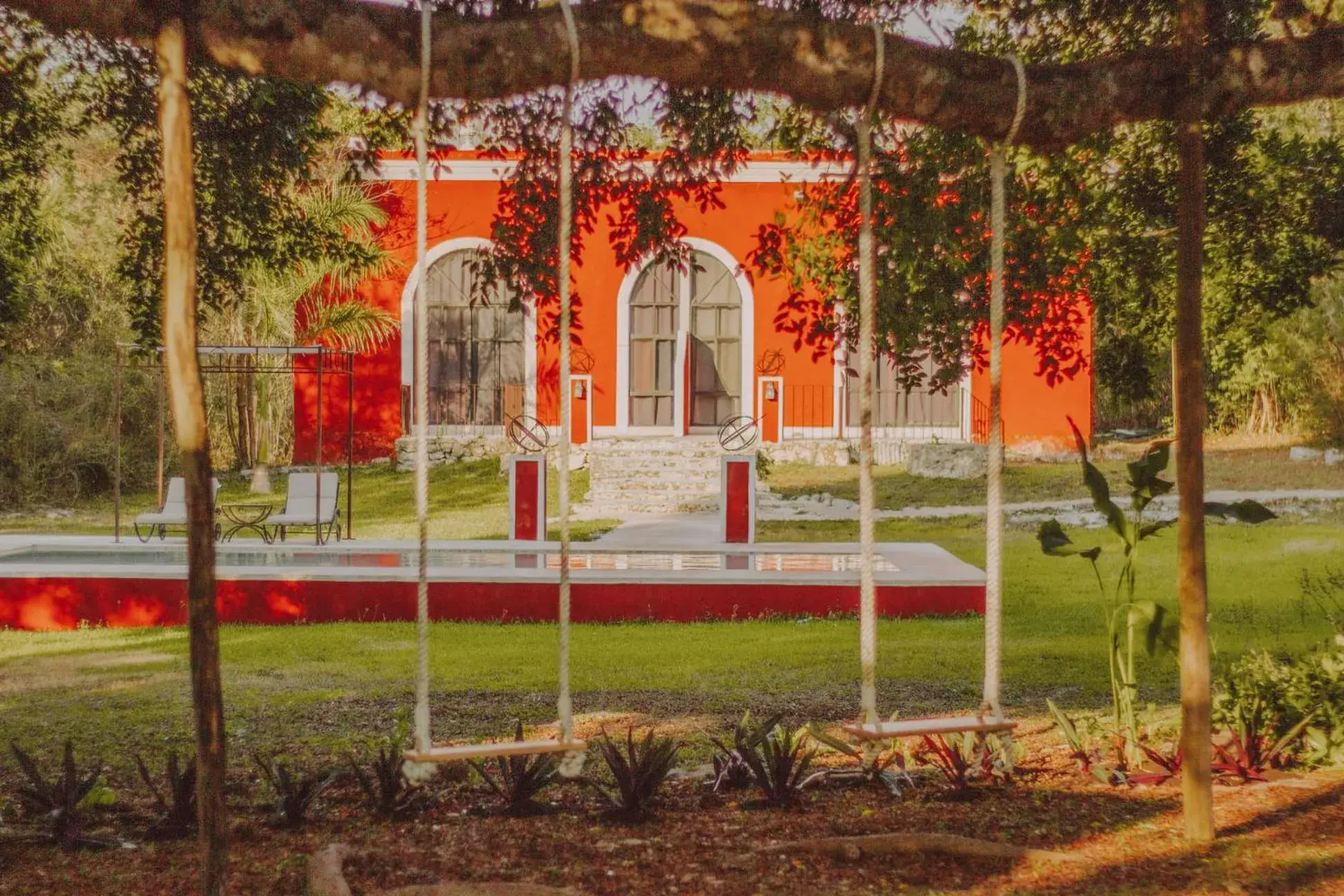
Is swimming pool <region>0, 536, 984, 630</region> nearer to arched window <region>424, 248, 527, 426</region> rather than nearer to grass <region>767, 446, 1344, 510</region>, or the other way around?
grass <region>767, 446, 1344, 510</region>

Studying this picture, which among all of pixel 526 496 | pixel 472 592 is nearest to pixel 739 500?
pixel 526 496

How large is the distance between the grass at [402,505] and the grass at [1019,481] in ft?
10.8

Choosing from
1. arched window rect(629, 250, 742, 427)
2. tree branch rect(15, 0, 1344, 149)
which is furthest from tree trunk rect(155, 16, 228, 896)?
arched window rect(629, 250, 742, 427)

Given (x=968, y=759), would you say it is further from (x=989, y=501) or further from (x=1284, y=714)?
(x=989, y=501)

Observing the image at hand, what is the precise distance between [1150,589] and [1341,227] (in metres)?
5.26

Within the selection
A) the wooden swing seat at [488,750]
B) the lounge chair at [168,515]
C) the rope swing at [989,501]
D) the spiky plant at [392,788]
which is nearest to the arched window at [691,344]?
the lounge chair at [168,515]

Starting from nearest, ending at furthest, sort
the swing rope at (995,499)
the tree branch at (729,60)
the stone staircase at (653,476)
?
the tree branch at (729,60) < the swing rope at (995,499) < the stone staircase at (653,476)

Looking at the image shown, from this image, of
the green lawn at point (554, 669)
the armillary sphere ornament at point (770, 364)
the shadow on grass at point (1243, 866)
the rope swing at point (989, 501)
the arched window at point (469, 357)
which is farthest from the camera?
the arched window at point (469, 357)

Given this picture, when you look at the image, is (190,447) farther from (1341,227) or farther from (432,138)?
(1341,227)

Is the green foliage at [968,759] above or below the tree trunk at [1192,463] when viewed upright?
below

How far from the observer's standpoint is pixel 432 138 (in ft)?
19.7

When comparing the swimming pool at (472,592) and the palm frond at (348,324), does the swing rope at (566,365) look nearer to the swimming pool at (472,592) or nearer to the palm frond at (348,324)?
the swimming pool at (472,592)

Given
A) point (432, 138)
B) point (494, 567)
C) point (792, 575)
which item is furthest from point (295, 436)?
point (432, 138)

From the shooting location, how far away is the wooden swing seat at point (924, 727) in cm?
339
